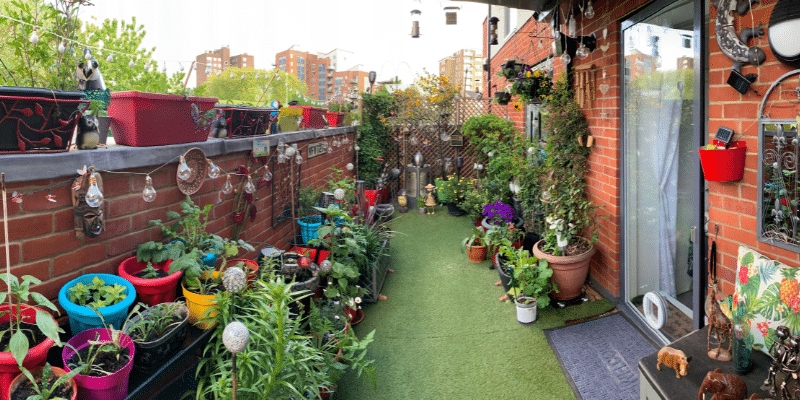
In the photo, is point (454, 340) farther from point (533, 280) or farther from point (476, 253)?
point (476, 253)

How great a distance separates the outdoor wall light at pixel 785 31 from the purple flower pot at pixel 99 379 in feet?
8.83

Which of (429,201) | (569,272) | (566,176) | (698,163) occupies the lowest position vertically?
(569,272)

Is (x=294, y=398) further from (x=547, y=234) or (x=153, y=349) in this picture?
(x=547, y=234)

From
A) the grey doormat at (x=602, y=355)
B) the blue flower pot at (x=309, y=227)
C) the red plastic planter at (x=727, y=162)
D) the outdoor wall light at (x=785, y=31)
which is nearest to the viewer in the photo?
the outdoor wall light at (x=785, y=31)

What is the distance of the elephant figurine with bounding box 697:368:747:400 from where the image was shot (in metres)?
1.56

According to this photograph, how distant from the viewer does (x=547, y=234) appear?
13.2 ft

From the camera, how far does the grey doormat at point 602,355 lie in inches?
104

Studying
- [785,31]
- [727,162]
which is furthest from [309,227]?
[785,31]

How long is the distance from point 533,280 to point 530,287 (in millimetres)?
69

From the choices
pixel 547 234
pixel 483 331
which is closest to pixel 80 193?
pixel 483 331

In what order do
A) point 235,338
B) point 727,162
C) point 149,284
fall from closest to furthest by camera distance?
point 235,338, point 149,284, point 727,162

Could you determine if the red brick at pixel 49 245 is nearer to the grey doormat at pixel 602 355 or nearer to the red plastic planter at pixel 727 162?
the grey doormat at pixel 602 355

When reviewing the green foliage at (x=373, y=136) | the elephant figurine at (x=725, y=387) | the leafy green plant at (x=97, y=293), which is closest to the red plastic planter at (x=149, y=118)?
the leafy green plant at (x=97, y=293)

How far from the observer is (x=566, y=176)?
13.5 feet
